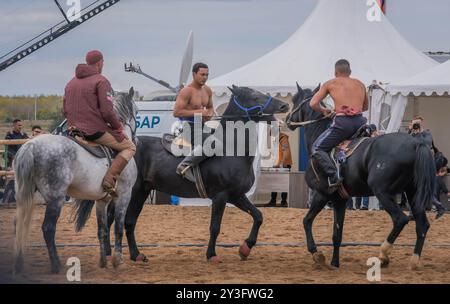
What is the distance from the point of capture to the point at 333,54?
2178cm

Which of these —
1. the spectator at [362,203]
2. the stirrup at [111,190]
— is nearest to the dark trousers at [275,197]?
the spectator at [362,203]

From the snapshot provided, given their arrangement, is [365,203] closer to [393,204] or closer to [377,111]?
[377,111]

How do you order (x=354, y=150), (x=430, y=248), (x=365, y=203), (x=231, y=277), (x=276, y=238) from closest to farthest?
(x=231, y=277)
(x=354, y=150)
(x=430, y=248)
(x=276, y=238)
(x=365, y=203)

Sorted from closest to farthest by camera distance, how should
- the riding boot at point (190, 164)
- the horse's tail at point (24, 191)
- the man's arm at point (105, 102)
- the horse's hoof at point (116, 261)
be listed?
the horse's tail at point (24, 191)
the man's arm at point (105, 102)
the horse's hoof at point (116, 261)
the riding boot at point (190, 164)

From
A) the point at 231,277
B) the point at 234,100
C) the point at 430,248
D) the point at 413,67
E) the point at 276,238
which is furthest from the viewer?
the point at 413,67

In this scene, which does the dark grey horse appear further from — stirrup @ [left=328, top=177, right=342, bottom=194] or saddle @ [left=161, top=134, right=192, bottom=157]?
stirrup @ [left=328, top=177, right=342, bottom=194]

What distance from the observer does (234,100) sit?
36.7ft

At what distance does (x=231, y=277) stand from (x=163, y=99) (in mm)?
13397

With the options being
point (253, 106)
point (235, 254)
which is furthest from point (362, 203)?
point (253, 106)

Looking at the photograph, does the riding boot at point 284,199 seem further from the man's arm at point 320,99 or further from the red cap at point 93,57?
the red cap at point 93,57

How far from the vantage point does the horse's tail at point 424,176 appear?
9914 millimetres

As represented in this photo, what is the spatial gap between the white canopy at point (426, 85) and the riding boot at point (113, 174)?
1059 centimetres

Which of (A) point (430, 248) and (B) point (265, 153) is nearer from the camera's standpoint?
(A) point (430, 248)

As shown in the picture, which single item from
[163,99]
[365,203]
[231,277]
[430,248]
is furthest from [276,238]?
[163,99]
